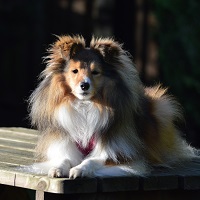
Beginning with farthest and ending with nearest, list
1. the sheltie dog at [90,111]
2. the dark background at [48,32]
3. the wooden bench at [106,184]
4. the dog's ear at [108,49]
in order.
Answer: the dark background at [48,32] < the dog's ear at [108,49] < the sheltie dog at [90,111] < the wooden bench at [106,184]

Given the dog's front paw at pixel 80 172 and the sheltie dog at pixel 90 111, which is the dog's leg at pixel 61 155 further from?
the dog's front paw at pixel 80 172

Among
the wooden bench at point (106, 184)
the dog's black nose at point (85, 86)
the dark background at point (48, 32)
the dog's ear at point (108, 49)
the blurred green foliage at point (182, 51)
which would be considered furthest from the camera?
the dark background at point (48, 32)

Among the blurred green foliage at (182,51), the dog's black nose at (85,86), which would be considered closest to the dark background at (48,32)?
the blurred green foliage at (182,51)

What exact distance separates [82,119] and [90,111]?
8cm

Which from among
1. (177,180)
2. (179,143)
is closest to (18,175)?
(177,180)

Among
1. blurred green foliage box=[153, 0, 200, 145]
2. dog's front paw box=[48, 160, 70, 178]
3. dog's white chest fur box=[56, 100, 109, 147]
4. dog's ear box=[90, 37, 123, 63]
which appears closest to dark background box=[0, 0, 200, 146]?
blurred green foliage box=[153, 0, 200, 145]

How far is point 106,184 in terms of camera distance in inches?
172

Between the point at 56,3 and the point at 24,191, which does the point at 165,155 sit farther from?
the point at 56,3

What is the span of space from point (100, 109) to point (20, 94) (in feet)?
24.0

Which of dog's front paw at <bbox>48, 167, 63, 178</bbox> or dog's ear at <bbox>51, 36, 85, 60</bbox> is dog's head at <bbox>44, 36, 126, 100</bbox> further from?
dog's front paw at <bbox>48, 167, 63, 178</bbox>

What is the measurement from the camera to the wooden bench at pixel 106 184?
4.24 m

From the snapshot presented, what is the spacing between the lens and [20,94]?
11.9m

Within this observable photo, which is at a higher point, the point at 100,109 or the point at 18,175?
the point at 100,109

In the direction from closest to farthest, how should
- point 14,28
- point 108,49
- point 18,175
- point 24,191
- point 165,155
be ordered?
point 18,175, point 108,49, point 165,155, point 24,191, point 14,28
